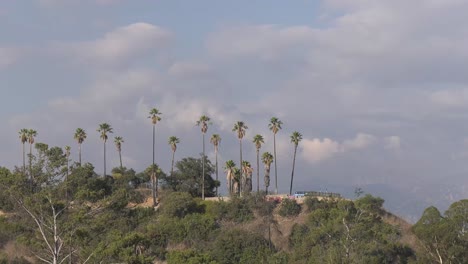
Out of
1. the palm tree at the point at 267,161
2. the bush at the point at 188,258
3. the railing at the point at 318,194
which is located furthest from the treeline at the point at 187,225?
the palm tree at the point at 267,161

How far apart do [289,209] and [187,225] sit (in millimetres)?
15617

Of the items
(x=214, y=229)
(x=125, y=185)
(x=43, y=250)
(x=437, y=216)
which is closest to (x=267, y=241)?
(x=214, y=229)

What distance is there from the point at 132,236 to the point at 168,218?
34.2 meters

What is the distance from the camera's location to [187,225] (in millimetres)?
90625

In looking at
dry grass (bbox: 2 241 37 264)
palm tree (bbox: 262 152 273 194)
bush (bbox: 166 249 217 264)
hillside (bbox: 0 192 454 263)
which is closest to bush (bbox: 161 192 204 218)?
hillside (bbox: 0 192 454 263)

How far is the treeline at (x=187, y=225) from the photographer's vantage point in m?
43.0

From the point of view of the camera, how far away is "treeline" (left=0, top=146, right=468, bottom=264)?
43.0 metres

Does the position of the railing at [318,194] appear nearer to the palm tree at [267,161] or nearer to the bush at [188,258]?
the palm tree at [267,161]

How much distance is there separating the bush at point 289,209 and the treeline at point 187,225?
0.50 ft

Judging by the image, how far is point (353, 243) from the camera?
2820 inches

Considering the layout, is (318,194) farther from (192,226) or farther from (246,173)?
(192,226)

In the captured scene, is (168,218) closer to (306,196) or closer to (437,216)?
(306,196)

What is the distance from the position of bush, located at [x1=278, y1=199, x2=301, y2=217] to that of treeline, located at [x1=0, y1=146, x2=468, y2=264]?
153mm

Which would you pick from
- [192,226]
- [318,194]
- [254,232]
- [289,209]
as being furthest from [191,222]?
[318,194]
